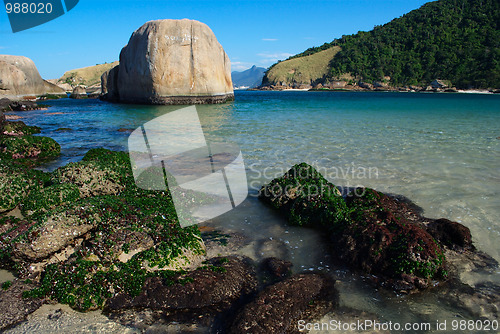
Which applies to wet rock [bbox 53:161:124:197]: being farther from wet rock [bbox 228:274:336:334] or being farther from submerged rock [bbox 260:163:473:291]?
wet rock [bbox 228:274:336:334]

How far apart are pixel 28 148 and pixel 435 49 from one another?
107m

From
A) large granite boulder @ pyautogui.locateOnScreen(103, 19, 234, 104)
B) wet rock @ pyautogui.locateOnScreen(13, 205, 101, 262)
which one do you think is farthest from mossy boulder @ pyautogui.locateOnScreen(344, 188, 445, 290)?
large granite boulder @ pyautogui.locateOnScreen(103, 19, 234, 104)

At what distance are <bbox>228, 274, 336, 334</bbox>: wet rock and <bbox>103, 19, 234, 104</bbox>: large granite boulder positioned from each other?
29.8 metres

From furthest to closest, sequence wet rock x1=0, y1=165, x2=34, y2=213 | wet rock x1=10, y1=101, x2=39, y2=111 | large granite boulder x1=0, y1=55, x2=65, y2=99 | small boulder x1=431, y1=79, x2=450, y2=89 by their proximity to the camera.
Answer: small boulder x1=431, y1=79, x2=450, y2=89
large granite boulder x1=0, y1=55, x2=65, y2=99
wet rock x1=10, y1=101, x2=39, y2=111
wet rock x1=0, y1=165, x2=34, y2=213

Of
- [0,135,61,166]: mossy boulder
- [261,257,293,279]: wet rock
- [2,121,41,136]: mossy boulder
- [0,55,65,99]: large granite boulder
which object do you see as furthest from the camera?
[0,55,65,99]: large granite boulder

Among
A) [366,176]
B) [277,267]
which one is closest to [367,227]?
[277,267]

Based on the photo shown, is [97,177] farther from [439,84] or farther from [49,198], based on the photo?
[439,84]

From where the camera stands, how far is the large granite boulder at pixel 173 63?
99.9ft

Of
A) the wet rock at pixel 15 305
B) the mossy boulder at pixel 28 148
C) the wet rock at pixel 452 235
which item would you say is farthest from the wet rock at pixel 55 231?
the mossy boulder at pixel 28 148

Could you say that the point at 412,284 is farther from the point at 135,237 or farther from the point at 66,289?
the point at 66,289

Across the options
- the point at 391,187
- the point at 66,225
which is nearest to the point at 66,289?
the point at 66,225

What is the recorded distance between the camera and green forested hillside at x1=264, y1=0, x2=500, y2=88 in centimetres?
8181

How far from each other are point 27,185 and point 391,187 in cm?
736

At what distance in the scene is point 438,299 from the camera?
11.8ft
